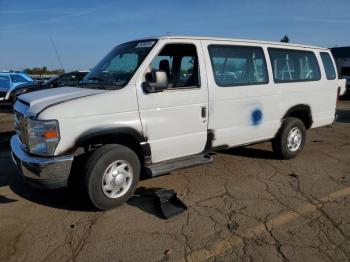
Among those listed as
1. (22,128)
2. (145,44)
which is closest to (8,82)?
(22,128)

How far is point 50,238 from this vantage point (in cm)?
368

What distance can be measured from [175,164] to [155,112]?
0.77m

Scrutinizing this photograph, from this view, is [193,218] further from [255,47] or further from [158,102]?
[255,47]

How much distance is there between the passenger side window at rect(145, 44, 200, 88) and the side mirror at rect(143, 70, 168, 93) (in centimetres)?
36

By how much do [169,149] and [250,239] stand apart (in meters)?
1.63

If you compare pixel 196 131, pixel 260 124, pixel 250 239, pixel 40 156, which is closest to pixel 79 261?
pixel 40 156

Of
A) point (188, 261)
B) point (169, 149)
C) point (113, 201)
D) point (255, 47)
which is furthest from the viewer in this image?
point (255, 47)

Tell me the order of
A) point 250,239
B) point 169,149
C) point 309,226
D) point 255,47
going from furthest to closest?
1. point 255,47
2. point 169,149
3. point 309,226
4. point 250,239

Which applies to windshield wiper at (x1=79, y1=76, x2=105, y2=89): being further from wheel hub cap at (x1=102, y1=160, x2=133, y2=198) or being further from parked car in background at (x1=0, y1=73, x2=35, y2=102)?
parked car in background at (x1=0, y1=73, x2=35, y2=102)

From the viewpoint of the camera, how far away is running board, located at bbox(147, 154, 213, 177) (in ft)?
14.6

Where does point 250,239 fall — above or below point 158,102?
below

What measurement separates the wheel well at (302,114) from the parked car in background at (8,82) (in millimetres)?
13766

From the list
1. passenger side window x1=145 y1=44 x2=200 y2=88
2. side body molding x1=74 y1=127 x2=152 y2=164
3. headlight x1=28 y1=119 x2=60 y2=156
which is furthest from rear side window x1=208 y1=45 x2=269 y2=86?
headlight x1=28 y1=119 x2=60 y2=156

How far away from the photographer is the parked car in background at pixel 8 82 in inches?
637
